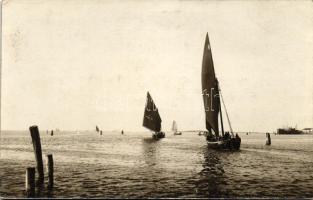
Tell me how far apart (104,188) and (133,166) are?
12.7 metres

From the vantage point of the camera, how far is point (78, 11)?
24234 millimetres

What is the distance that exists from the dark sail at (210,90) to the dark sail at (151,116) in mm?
40403

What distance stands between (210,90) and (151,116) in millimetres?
43977

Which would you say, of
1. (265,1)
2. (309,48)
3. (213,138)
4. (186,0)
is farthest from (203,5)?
(213,138)

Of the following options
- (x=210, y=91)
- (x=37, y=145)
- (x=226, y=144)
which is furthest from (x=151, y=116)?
(x=37, y=145)

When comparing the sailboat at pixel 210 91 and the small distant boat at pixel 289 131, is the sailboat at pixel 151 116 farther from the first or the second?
the small distant boat at pixel 289 131

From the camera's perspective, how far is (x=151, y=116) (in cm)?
9075

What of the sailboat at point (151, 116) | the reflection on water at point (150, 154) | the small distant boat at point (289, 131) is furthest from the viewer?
the small distant boat at point (289, 131)

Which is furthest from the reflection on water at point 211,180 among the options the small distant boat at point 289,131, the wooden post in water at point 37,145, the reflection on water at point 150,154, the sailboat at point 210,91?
the small distant boat at point 289,131

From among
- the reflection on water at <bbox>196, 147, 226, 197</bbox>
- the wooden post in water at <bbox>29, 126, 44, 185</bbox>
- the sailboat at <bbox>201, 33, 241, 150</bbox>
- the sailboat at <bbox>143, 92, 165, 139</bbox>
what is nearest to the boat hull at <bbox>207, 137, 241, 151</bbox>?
the sailboat at <bbox>201, 33, 241, 150</bbox>

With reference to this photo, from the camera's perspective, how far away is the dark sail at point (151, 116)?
291 feet

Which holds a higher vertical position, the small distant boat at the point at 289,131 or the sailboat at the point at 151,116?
the sailboat at the point at 151,116

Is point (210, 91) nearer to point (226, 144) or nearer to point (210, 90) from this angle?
point (210, 90)

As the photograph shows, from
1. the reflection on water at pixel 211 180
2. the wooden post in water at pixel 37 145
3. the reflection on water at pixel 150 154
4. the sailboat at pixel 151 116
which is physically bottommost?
the reflection on water at pixel 211 180
